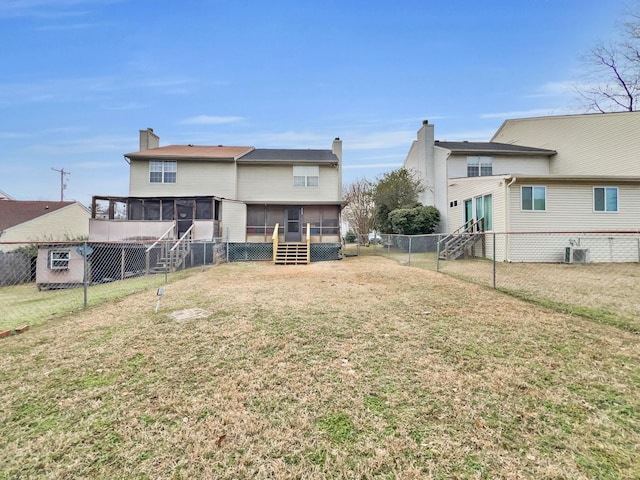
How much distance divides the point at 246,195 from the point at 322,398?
631 inches

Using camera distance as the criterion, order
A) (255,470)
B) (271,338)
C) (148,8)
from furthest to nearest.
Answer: (148,8), (271,338), (255,470)

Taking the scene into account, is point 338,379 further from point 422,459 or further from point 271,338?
point 271,338

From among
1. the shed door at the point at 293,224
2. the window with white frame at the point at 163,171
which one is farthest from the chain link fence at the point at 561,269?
the window with white frame at the point at 163,171

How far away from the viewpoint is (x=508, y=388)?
2777 mm

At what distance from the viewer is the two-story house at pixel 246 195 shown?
16.1 meters

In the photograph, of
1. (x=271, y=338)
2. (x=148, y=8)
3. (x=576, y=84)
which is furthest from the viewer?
(x=576, y=84)

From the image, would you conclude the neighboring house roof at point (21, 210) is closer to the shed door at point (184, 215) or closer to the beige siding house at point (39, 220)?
the beige siding house at point (39, 220)

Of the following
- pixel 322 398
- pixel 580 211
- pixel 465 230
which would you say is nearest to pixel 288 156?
pixel 465 230

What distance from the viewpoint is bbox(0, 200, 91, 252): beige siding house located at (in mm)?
22266

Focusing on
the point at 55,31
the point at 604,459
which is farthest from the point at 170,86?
the point at 604,459

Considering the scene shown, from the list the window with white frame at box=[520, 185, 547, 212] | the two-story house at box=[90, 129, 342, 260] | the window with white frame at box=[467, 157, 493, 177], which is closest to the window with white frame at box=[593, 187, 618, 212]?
the window with white frame at box=[520, 185, 547, 212]

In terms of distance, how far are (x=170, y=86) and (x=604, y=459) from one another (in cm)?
2316

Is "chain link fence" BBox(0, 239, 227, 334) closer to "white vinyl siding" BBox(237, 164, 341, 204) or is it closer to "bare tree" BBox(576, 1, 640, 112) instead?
"white vinyl siding" BBox(237, 164, 341, 204)

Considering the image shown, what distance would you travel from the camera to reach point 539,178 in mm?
12773
